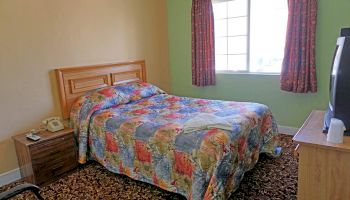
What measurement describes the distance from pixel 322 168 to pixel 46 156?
2.44 metres

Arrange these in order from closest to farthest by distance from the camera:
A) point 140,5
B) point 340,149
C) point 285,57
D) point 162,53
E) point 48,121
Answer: point 340,149 < point 48,121 < point 285,57 < point 140,5 < point 162,53

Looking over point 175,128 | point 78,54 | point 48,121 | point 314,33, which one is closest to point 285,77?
point 314,33

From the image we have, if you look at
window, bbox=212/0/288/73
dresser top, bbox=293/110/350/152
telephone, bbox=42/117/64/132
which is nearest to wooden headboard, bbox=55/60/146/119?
telephone, bbox=42/117/64/132

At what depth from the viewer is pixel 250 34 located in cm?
386

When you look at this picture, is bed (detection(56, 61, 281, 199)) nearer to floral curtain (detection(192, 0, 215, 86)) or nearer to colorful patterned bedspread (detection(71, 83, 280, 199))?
colorful patterned bedspread (detection(71, 83, 280, 199))

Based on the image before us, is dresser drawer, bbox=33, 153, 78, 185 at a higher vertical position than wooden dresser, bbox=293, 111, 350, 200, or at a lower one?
lower

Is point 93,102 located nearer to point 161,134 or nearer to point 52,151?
point 52,151

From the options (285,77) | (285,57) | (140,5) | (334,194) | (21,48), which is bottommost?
(334,194)

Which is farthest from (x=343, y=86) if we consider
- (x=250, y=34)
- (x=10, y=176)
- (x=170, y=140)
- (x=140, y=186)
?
(x=10, y=176)

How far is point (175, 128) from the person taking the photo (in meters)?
2.30

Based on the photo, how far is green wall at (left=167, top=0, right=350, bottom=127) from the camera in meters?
3.18

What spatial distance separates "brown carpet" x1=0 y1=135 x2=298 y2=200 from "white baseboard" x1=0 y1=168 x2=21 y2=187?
0.21 feet

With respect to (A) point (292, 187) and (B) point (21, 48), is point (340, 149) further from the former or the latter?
(B) point (21, 48)

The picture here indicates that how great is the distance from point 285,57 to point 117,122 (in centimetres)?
236
